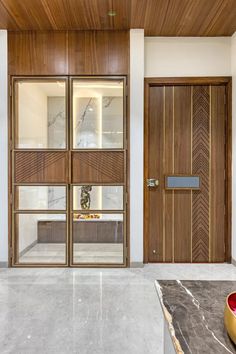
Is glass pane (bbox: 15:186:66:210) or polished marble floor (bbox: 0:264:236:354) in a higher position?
glass pane (bbox: 15:186:66:210)

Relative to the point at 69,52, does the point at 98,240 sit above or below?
below

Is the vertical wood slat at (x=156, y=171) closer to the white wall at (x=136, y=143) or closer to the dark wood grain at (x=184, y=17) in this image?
the white wall at (x=136, y=143)

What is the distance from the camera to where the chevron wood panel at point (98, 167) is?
379cm

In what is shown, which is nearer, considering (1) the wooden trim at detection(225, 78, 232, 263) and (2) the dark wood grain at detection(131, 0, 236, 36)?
(2) the dark wood grain at detection(131, 0, 236, 36)

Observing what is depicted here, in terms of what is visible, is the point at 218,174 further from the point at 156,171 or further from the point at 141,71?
the point at 141,71

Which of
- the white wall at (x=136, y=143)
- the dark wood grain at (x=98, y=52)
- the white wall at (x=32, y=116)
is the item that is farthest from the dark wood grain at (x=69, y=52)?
the white wall at (x=32, y=116)

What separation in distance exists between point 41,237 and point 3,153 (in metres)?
1.27

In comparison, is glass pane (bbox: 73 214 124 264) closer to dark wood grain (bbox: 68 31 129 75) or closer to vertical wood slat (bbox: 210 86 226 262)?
vertical wood slat (bbox: 210 86 226 262)

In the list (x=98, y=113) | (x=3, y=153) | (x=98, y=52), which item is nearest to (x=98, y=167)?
(x=98, y=113)

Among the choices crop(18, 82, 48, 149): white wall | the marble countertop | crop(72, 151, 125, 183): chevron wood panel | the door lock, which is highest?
crop(18, 82, 48, 149): white wall

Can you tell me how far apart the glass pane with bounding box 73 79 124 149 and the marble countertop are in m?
2.73

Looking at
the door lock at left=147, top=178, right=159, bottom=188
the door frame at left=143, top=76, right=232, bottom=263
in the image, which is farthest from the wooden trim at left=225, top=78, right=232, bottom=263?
the door lock at left=147, top=178, right=159, bottom=188

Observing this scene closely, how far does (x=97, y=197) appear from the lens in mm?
3869

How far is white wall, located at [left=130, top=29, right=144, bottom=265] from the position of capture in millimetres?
3711
